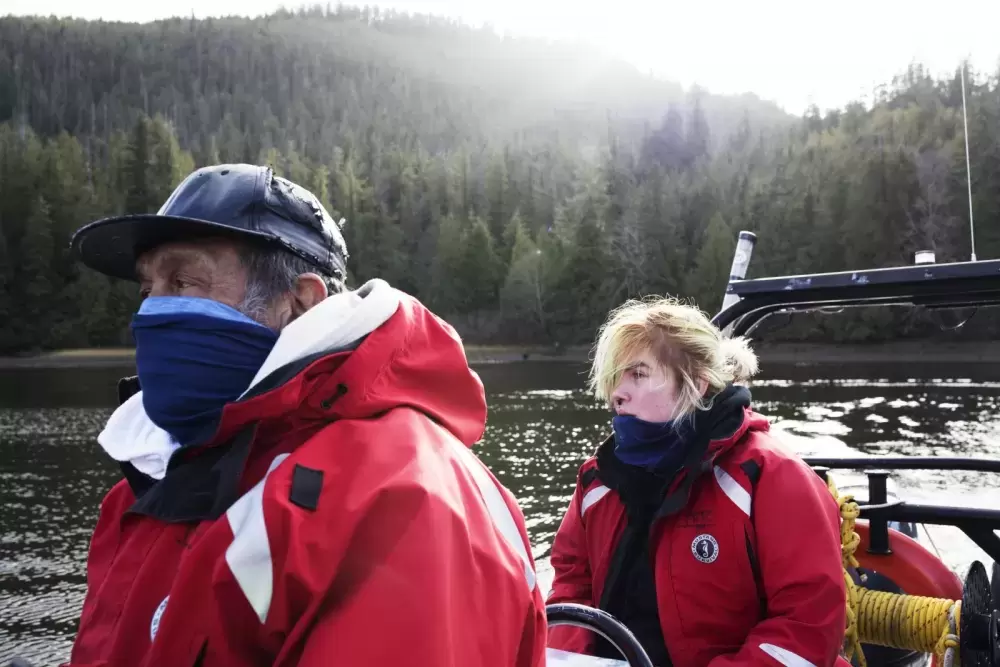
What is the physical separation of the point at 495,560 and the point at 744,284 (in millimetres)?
2667

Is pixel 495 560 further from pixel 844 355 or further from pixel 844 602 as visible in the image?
pixel 844 355

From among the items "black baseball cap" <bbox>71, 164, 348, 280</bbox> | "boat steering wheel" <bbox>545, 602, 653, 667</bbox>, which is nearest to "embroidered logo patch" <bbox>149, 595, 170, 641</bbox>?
"black baseball cap" <bbox>71, 164, 348, 280</bbox>

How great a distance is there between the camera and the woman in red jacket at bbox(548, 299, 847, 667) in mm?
2139

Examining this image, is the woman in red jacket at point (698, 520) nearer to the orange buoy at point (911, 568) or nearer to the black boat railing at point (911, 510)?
the black boat railing at point (911, 510)

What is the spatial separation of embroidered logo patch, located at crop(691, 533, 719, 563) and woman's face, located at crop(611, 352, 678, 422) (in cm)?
38

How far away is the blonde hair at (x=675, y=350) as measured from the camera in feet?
8.21

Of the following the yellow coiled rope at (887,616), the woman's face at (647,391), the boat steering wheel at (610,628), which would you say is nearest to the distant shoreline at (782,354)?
the yellow coiled rope at (887,616)

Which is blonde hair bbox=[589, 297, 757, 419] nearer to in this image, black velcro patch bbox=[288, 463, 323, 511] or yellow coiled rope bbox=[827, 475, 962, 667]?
yellow coiled rope bbox=[827, 475, 962, 667]

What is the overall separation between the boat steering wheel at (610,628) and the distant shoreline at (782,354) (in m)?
32.2

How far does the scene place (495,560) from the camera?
1081 millimetres

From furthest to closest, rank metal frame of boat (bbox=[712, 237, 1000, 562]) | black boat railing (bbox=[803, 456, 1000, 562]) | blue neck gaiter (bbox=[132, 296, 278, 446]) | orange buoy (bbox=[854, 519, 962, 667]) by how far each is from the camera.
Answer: orange buoy (bbox=[854, 519, 962, 667])
metal frame of boat (bbox=[712, 237, 1000, 562])
black boat railing (bbox=[803, 456, 1000, 562])
blue neck gaiter (bbox=[132, 296, 278, 446])

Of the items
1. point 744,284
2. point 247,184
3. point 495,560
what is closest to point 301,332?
point 247,184

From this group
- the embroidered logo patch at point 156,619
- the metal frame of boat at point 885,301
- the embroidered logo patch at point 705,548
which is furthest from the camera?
the metal frame of boat at point 885,301

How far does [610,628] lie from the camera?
1937 mm
